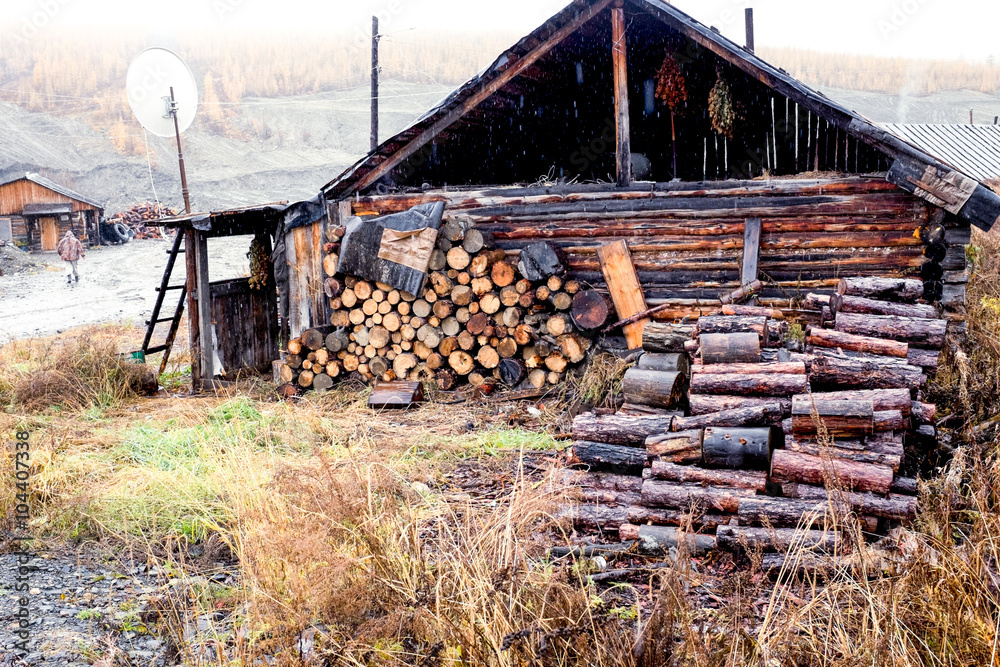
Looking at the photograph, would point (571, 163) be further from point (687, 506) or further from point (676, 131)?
point (687, 506)

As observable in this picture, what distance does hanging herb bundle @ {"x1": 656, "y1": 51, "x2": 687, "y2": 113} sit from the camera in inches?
374

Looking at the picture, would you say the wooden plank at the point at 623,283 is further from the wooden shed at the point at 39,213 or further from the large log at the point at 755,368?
the wooden shed at the point at 39,213

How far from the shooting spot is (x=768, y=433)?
4.79 metres

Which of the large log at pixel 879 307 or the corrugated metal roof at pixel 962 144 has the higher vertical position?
the corrugated metal roof at pixel 962 144

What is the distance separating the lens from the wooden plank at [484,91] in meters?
8.55

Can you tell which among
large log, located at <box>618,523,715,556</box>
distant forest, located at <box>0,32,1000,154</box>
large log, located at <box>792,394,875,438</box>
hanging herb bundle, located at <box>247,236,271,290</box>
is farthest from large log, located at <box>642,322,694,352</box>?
distant forest, located at <box>0,32,1000,154</box>

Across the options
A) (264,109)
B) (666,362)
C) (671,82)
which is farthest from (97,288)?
(264,109)

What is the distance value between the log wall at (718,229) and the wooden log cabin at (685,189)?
0.02 metres

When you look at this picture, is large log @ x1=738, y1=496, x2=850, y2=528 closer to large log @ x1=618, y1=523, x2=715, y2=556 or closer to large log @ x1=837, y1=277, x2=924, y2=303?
large log @ x1=618, y1=523, x2=715, y2=556

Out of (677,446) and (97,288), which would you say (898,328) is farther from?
(97,288)

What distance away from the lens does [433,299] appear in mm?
8969

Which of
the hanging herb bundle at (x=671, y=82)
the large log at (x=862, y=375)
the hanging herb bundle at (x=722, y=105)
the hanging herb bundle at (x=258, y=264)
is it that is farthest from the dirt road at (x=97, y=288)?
the large log at (x=862, y=375)

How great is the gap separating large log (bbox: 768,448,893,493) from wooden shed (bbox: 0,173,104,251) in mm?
34457

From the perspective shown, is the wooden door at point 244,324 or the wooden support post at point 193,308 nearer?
the wooden support post at point 193,308
